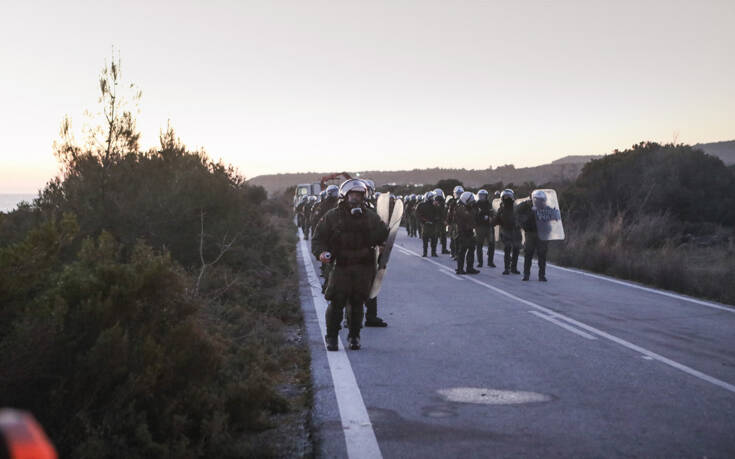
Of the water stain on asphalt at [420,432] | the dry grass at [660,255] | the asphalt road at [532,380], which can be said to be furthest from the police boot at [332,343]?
the dry grass at [660,255]

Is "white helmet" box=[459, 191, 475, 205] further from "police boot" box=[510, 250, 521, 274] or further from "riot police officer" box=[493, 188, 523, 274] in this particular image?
"police boot" box=[510, 250, 521, 274]

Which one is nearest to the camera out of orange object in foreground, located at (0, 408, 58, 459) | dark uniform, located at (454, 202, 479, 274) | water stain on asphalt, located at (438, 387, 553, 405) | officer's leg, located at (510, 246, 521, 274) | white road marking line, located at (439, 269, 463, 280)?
orange object in foreground, located at (0, 408, 58, 459)

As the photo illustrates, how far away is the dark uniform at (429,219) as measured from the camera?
2269 centimetres

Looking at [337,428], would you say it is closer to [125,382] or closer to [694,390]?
[125,382]

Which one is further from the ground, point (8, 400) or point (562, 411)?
point (8, 400)

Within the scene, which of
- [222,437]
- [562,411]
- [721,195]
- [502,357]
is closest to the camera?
[222,437]

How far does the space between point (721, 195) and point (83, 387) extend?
3067 centimetres

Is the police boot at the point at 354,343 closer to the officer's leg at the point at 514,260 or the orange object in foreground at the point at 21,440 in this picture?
the orange object in foreground at the point at 21,440

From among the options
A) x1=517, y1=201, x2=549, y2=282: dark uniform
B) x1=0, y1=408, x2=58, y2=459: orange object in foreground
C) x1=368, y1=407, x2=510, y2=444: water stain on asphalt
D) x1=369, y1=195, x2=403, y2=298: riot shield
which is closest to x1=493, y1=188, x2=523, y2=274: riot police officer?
x1=517, y1=201, x2=549, y2=282: dark uniform

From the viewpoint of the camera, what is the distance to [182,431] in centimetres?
462

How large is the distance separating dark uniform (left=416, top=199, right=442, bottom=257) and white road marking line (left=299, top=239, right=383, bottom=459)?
13650 mm

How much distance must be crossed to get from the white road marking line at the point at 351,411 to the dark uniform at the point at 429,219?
1365cm

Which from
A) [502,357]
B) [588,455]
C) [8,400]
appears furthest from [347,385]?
[8,400]

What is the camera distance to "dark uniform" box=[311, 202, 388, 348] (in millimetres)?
8516
